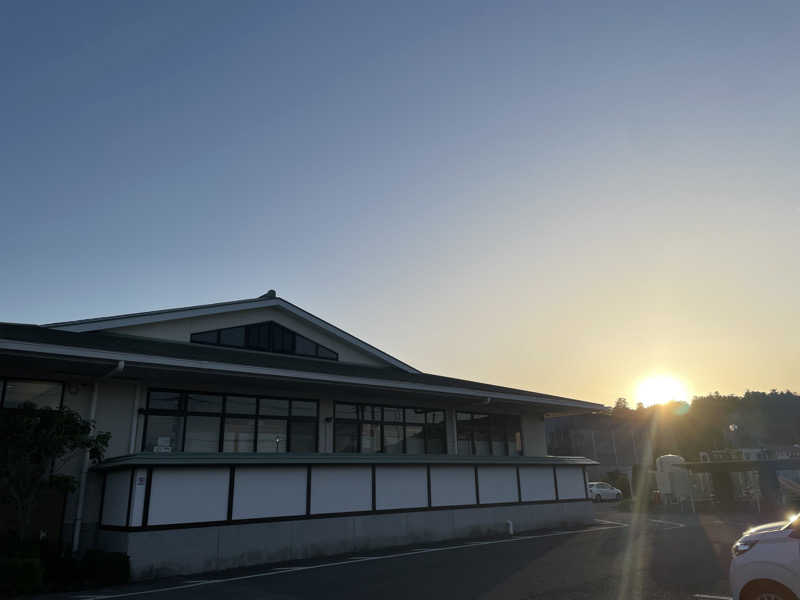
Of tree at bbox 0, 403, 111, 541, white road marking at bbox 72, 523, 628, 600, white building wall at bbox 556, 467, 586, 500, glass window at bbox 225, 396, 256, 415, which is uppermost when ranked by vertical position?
glass window at bbox 225, 396, 256, 415

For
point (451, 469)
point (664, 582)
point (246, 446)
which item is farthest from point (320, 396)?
point (664, 582)

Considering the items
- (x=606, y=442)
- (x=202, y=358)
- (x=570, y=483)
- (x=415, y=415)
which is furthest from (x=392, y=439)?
(x=606, y=442)

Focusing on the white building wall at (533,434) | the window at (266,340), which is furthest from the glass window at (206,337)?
the white building wall at (533,434)

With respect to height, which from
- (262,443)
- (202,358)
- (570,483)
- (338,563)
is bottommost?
(338,563)

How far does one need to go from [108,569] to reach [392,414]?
11.3 meters

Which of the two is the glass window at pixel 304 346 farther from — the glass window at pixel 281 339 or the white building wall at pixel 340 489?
the white building wall at pixel 340 489

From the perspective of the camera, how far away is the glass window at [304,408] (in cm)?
1916

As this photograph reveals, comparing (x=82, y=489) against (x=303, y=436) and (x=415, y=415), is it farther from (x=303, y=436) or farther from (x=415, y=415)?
(x=415, y=415)

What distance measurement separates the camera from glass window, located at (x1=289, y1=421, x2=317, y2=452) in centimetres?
1880

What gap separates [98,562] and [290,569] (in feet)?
13.2

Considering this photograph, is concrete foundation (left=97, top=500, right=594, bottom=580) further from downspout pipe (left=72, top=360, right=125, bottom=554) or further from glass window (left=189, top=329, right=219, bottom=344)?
glass window (left=189, top=329, right=219, bottom=344)

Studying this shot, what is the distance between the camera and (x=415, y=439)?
2217 centimetres

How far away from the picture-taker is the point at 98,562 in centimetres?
1245

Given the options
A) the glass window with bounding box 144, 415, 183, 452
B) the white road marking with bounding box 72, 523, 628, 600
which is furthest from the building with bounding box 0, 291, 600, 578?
the white road marking with bounding box 72, 523, 628, 600
